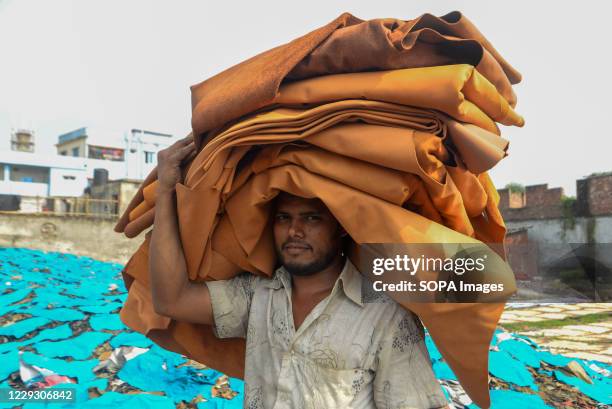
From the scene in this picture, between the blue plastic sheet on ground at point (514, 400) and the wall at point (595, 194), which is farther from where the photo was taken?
the wall at point (595, 194)

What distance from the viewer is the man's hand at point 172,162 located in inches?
69.5

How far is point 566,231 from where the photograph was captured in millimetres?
14922

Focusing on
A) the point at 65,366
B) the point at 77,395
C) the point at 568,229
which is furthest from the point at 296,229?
the point at 568,229

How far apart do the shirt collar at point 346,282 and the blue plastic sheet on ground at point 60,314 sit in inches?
172

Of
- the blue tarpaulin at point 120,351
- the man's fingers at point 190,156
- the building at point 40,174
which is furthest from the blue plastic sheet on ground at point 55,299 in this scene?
the building at point 40,174

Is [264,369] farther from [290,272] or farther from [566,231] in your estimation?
[566,231]

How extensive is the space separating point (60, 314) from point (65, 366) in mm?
1556

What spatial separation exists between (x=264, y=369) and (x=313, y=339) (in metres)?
0.27

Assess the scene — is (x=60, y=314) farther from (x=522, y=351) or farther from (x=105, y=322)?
(x=522, y=351)

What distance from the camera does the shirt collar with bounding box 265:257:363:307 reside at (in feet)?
5.56

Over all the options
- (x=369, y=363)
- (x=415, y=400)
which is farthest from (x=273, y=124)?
(x=415, y=400)

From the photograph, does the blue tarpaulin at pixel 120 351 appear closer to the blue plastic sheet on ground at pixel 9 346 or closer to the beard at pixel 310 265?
the blue plastic sheet on ground at pixel 9 346

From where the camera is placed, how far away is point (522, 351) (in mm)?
4887

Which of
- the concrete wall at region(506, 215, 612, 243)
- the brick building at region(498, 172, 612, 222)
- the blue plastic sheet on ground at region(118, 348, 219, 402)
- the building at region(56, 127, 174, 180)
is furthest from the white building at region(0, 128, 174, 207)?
the blue plastic sheet on ground at region(118, 348, 219, 402)
